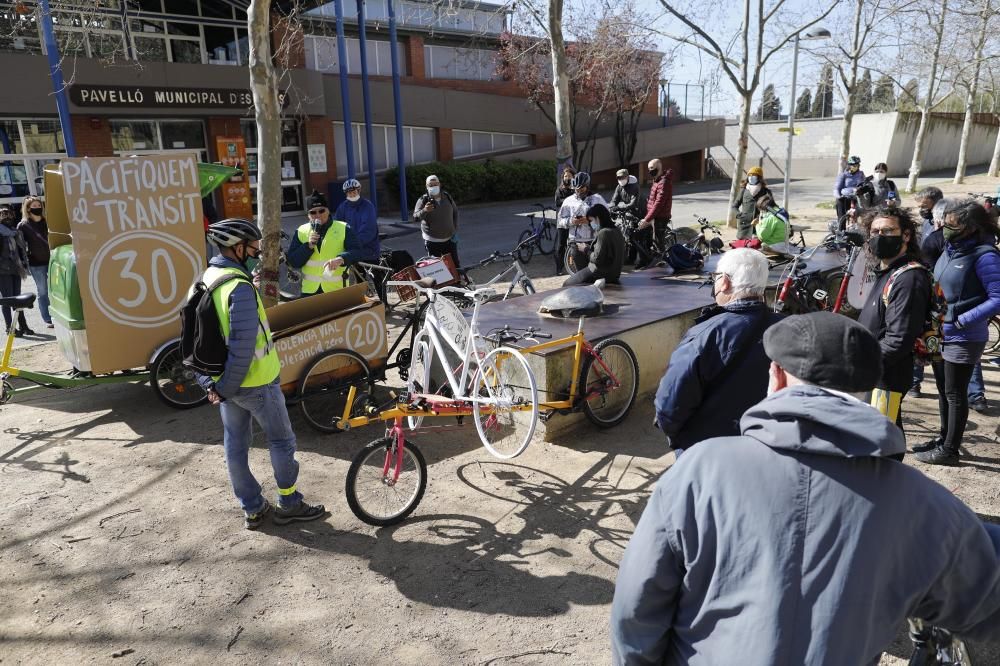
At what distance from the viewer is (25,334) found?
29.7 feet

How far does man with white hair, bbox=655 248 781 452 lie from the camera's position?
3041mm

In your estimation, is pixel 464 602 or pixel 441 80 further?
pixel 441 80

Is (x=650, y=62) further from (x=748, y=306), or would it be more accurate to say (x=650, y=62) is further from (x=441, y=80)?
(x=748, y=306)

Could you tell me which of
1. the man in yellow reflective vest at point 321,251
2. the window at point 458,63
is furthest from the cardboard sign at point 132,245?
the window at point 458,63

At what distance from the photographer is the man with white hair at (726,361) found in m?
3.04

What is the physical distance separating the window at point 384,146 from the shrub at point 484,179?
119 centimetres

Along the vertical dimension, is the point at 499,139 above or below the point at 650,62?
below

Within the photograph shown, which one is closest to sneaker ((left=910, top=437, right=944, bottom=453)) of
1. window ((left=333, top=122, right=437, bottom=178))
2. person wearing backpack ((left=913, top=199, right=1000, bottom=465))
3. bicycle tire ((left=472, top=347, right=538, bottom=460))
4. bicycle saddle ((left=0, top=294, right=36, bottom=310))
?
person wearing backpack ((left=913, top=199, right=1000, bottom=465))

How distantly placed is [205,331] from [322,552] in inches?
55.5

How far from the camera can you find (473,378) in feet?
16.9

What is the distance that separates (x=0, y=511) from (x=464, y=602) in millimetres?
3215

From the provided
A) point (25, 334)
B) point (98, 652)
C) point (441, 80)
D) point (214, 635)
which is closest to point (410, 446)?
point (214, 635)

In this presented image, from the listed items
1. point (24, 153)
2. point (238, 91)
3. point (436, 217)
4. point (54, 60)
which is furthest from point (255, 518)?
point (238, 91)

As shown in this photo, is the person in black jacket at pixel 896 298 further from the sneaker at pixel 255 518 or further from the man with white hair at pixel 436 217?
the man with white hair at pixel 436 217
